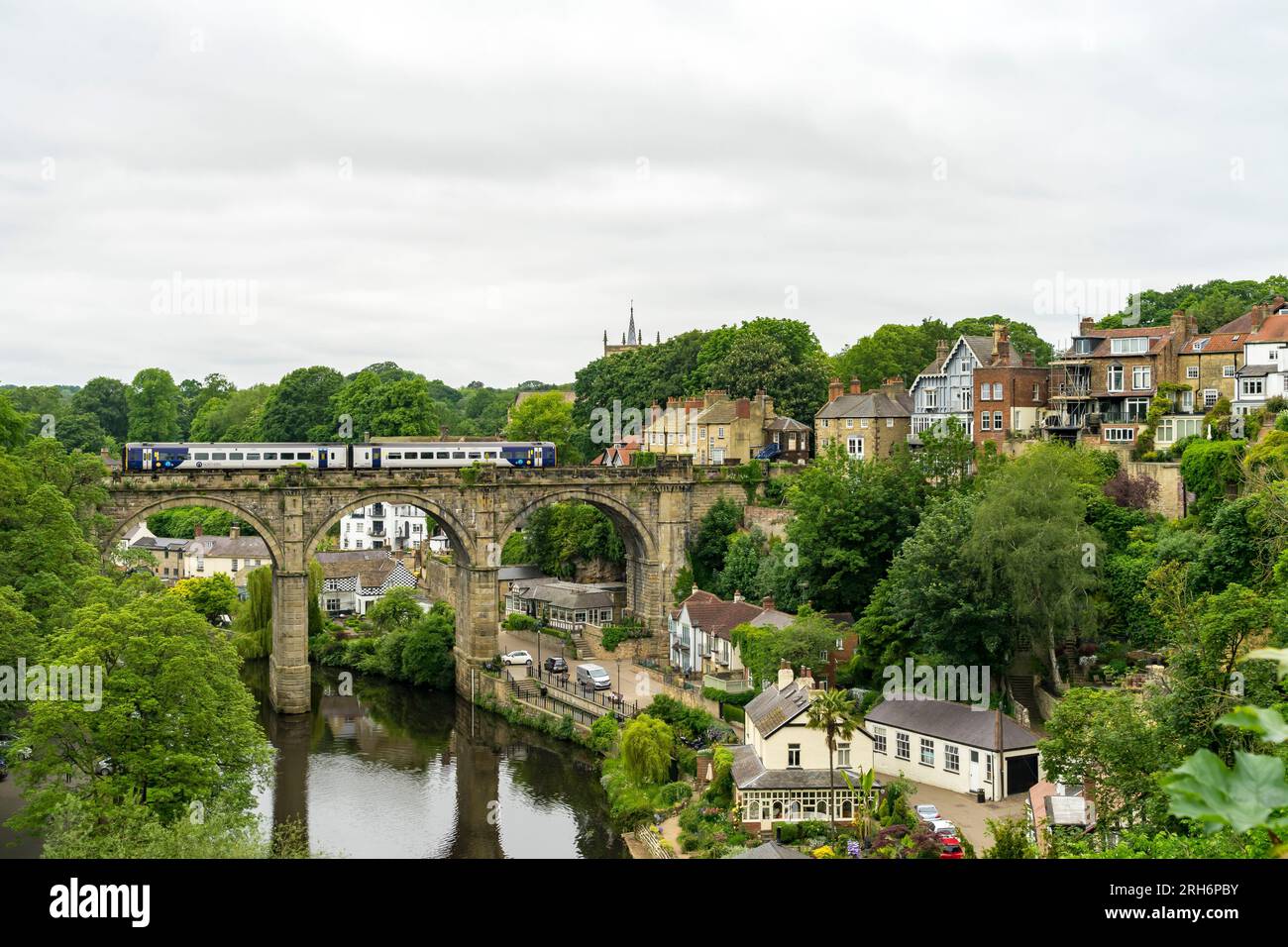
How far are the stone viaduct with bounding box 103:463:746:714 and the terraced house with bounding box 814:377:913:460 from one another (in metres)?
6.09

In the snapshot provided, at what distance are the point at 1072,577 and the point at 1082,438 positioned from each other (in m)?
13.3

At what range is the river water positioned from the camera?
124 ft

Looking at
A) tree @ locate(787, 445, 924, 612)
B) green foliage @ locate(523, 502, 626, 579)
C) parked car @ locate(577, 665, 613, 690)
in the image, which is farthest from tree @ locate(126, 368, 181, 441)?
tree @ locate(787, 445, 924, 612)

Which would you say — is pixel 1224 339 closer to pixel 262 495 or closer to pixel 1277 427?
pixel 1277 427

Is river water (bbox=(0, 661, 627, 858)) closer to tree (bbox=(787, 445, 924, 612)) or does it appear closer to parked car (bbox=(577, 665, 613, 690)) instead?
parked car (bbox=(577, 665, 613, 690))

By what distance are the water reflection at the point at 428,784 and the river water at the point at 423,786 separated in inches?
1.7

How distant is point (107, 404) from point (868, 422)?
311 ft

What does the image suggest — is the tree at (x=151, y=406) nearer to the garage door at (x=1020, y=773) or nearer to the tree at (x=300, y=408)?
the tree at (x=300, y=408)

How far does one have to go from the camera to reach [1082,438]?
52.7 m

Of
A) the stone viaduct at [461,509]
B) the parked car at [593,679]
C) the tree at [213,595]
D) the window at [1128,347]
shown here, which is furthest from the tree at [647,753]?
the tree at [213,595]

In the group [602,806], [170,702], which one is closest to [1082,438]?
[602,806]

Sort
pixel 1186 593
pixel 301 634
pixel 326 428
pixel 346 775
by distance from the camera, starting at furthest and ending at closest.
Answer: pixel 326 428 < pixel 301 634 < pixel 346 775 < pixel 1186 593

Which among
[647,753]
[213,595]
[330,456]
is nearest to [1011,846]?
[647,753]

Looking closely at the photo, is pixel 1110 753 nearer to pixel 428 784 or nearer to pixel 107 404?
pixel 428 784
